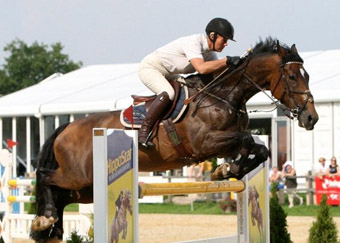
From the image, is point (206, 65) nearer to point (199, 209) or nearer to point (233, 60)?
point (233, 60)

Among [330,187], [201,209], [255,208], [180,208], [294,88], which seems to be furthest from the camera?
[180,208]

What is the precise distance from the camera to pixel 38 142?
2408 centimetres

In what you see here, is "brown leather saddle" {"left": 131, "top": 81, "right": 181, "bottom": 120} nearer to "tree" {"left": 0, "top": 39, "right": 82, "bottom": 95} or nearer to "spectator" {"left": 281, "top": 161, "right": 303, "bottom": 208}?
"spectator" {"left": 281, "top": 161, "right": 303, "bottom": 208}

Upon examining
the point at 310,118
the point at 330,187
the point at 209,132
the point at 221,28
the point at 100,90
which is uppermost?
the point at 100,90

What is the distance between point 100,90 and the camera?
78.1 ft

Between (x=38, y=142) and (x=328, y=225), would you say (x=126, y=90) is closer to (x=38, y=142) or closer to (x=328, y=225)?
(x=38, y=142)

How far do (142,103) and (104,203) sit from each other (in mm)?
1882

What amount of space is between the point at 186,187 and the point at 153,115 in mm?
752

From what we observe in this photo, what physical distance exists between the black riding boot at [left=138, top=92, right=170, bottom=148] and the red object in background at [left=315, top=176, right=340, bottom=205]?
9.93 metres

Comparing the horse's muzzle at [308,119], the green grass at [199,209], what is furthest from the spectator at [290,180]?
the horse's muzzle at [308,119]

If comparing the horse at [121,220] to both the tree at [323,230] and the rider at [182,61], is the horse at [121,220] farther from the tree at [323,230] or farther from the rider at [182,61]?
the tree at [323,230]

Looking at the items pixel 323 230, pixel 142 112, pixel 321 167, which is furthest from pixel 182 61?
pixel 321 167

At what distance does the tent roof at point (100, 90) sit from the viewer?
1984 centimetres

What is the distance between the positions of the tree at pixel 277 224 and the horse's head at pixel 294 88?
1.74 m
